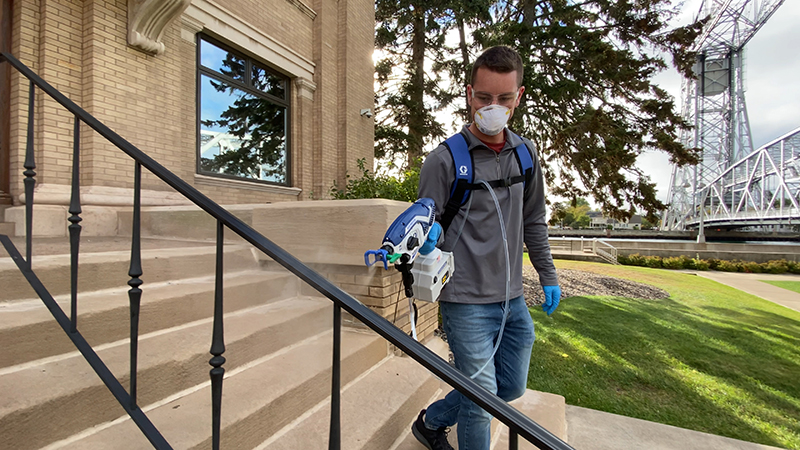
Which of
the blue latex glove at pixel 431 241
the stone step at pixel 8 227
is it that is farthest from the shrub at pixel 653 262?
the stone step at pixel 8 227

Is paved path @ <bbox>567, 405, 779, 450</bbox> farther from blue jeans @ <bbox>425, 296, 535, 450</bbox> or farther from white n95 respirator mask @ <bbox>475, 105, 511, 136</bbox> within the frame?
white n95 respirator mask @ <bbox>475, 105, 511, 136</bbox>

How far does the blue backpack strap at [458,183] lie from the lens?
5.18 feet

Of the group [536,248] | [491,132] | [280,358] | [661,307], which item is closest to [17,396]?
[280,358]

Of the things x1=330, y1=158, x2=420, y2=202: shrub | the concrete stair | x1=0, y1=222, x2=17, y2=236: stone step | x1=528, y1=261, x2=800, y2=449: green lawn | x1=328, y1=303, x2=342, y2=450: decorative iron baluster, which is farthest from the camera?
x1=330, y1=158, x2=420, y2=202: shrub

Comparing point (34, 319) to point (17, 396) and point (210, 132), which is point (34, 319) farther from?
point (210, 132)

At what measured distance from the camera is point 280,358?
2.17 meters

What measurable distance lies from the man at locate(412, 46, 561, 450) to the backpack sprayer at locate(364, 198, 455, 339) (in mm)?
155

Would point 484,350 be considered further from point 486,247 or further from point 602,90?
point 602,90

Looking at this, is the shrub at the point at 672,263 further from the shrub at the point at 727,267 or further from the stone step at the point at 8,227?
→ the stone step at the point at 8,227

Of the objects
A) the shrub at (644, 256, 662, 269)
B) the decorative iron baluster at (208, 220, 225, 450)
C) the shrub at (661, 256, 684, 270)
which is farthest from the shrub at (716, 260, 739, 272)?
the decorative iron baluster at (208, 220, 225, 450)

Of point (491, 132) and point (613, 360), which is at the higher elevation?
point (491, 132)

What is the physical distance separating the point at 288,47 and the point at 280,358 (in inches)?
263

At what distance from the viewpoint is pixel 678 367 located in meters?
4.46

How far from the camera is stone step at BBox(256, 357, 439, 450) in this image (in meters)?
1.75
